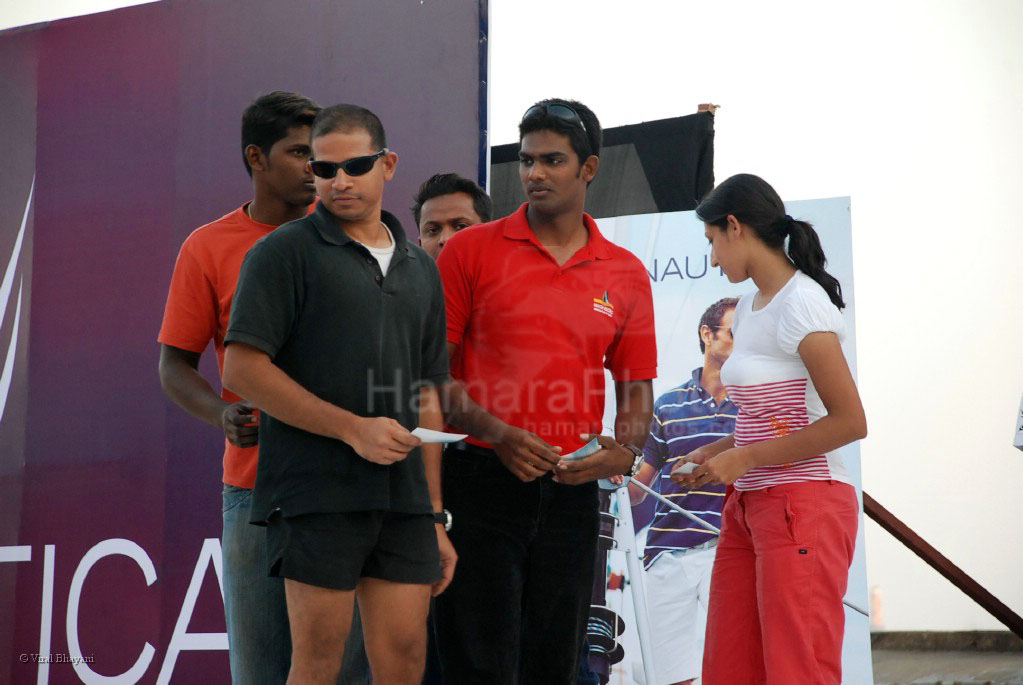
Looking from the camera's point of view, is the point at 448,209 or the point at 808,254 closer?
the point at 808,254

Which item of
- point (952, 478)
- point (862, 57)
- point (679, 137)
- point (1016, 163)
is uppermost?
point (862, 57)

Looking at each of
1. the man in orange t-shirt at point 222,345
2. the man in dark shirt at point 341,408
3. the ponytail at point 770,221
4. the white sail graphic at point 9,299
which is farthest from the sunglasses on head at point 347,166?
the white sail graphic at point 9,299

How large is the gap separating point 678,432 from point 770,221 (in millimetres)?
1509

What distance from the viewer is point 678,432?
3.69m

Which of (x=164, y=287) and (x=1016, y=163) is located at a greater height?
(x=1016, y=163)

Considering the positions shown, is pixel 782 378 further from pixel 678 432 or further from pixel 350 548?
pixel 678 432

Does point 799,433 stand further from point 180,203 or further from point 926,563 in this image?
point 926,563

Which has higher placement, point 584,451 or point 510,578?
point 584,451

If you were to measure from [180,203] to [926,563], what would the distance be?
164 inches

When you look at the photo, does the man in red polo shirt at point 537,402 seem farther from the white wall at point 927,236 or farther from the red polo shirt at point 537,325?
the white wall at point 927,236

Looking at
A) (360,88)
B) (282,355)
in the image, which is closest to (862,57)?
(360,88)

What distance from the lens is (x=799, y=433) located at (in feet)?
6.92

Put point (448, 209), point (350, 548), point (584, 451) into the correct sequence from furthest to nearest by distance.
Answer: point (448, 209) < point (584, 451) < point (350, 548)

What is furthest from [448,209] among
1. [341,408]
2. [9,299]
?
[9,299]
